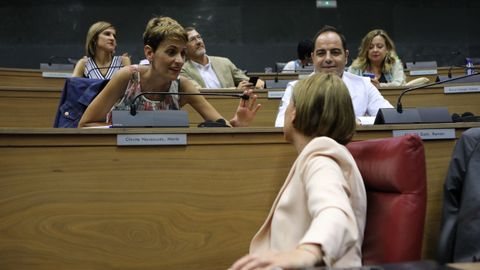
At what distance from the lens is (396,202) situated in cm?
115

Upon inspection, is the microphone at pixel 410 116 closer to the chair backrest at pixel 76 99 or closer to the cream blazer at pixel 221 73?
the chair backrest at pixel 76 99

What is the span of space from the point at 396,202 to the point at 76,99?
1766 mm

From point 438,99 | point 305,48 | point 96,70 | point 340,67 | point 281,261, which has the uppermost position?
point 305,48

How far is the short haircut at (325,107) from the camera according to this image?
1202 millimetres

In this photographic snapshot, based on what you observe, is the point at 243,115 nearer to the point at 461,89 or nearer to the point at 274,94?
the point at 274,94

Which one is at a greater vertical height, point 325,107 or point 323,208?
point 325,107

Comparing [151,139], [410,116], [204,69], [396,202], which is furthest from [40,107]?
[396,202]

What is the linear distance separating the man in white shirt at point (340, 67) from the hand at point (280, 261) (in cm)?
167

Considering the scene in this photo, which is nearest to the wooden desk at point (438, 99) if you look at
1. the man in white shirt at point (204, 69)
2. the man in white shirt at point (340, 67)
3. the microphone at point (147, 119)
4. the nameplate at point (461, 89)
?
the nameplate at point (461, 89)

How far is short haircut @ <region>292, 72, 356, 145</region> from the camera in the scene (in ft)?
3.94

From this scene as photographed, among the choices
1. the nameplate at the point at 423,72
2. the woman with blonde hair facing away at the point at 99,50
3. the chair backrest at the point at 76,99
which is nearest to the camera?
the chair backrest at the point at 76,99

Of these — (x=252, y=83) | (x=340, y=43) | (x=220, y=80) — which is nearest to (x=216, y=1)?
(x=220, y=80)

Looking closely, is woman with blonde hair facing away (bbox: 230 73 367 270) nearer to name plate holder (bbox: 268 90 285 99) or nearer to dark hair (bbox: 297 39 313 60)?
name plate holder (bbox: 268 90 285 99)

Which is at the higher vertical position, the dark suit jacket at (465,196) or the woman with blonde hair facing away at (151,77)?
the woman with blonde hair facing away at (151,77)
